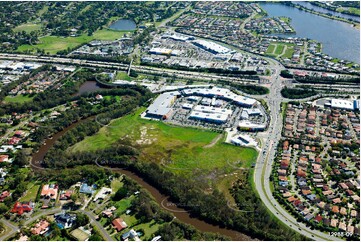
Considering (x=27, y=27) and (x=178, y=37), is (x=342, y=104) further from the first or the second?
(x=27, y=27)

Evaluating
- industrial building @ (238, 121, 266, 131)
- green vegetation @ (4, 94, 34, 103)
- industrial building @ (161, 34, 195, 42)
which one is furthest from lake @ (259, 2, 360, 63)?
Result: green vegetation @ (4, 94, 34, 103)

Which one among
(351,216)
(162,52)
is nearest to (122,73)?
(162,52)

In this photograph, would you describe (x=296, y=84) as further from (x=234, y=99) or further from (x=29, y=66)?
(x=29, y=66)

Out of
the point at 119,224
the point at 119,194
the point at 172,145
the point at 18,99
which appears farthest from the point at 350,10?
the point at 119,224

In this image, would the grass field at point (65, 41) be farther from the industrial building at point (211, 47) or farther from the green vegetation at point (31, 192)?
the green vegetation at point (31, 192)

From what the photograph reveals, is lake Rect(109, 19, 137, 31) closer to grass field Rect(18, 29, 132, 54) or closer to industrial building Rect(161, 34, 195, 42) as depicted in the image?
grass field Rect(18, 29, 132, 54)

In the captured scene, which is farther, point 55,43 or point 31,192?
point 55,43
